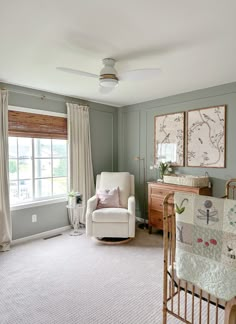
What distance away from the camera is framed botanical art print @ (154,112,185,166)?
3.89 meters

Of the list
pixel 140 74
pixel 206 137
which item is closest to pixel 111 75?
pixel 140 74

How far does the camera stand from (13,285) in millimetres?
2359

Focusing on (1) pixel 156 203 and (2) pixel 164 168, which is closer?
(1) pixel 156 203

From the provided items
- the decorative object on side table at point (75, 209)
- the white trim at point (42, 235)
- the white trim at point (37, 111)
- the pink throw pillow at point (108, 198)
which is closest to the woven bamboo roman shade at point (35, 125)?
the white trim at point (37, 111)

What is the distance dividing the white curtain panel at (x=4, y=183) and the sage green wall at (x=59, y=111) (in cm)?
17

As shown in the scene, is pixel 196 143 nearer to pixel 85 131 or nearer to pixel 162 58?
pixel 162 58

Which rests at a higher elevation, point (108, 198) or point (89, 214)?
point (108, 198)

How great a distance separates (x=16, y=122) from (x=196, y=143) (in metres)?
2.92

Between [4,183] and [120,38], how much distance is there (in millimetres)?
2548

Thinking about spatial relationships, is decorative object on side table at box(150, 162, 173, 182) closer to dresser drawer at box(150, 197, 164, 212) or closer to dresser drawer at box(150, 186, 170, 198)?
dresser drawer at box(150, 186, 170, 198)

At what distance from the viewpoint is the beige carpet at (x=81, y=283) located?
6.31ft

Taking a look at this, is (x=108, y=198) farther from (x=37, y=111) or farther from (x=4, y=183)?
(x=37, y=111)

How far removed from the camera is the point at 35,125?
3693 mm

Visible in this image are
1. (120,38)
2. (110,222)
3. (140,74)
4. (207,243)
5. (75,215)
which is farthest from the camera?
(75,215)
